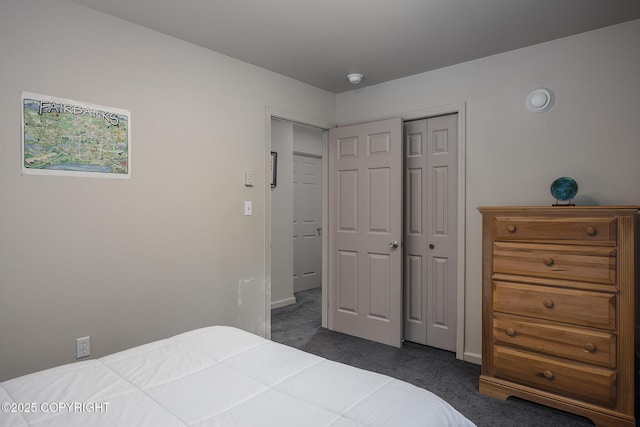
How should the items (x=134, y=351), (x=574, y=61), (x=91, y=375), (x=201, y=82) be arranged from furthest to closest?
1. (x=201, y=82)
2. (x=574, y=61)
3. (x=134, y=351)
4. (x=91, y=375)

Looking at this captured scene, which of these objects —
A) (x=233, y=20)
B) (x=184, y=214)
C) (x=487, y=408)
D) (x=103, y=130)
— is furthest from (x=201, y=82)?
(x=487, y=408)

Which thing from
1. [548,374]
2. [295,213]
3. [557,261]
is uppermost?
[295,213]

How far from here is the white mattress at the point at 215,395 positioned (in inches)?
42.7

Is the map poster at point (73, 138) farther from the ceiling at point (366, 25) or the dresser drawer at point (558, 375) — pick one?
the dresser drawer at point (558, 375)

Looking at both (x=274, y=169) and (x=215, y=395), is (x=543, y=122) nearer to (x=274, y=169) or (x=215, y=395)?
(x=215, y=395)

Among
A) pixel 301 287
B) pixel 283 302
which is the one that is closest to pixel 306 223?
pixel 301 287

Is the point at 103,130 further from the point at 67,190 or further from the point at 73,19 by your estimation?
the point at 73,19

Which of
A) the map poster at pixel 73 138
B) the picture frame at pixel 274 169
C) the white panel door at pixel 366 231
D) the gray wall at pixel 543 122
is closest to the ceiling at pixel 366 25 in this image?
the gray wall at pixel 543 122

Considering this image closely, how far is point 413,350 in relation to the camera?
11.0ft

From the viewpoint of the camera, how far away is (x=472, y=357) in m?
3.05

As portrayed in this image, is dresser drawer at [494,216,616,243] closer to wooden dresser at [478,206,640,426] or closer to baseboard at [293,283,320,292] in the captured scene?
wooden dresser at [478,206,640,426]

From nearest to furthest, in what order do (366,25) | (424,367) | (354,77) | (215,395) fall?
1. (215,395)
2. (366,25)
3. (424,367)
4. (354,77)

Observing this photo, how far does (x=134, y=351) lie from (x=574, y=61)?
3.26m

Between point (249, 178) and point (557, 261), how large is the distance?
7.59 ft
